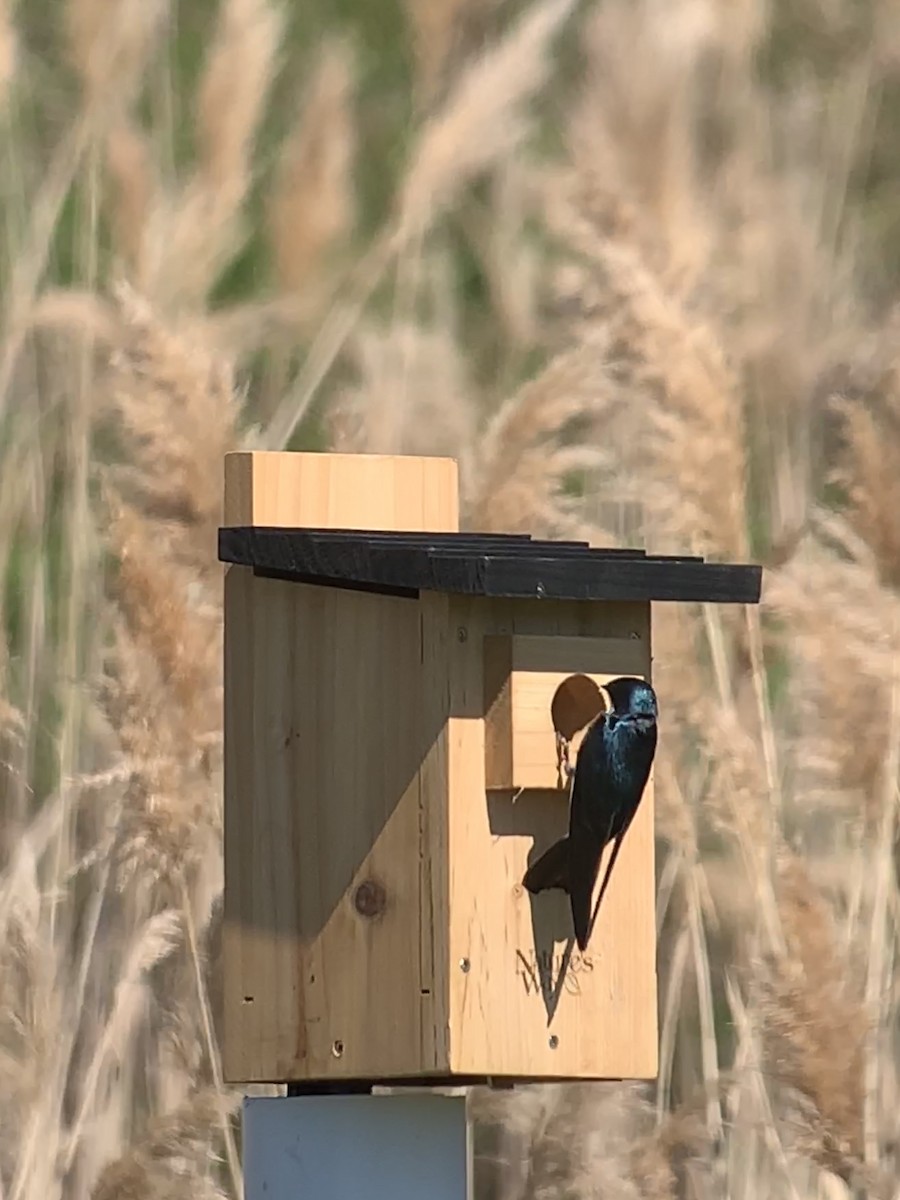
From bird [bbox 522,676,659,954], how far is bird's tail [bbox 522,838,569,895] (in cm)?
2

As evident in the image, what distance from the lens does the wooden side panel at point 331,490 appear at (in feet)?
6.46

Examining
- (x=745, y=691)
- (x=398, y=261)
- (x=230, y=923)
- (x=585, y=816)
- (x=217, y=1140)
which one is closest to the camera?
(x=585, y=816)

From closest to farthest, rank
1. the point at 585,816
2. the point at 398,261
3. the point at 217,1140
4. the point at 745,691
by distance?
the point at 585,816 < the point at 217,1140 < the point at 745,691 < the point at 398,261

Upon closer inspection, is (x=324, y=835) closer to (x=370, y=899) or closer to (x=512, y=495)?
(x=370, y=899)

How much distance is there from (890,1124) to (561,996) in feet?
3.23

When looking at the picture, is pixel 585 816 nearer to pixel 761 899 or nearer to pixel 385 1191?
pixel 385 1191

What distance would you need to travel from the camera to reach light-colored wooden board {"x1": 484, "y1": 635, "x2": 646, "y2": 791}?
184 cm

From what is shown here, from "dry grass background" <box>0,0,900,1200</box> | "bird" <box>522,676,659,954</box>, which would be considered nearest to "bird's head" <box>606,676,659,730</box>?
"bird" <box>522,676,659,954</box>

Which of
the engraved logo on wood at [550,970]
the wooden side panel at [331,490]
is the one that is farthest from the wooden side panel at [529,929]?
the wooden side panel at [331,490]

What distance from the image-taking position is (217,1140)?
8.77 feet

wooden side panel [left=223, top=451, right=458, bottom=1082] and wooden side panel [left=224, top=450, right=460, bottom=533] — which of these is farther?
wooden side panel [left=224, top=450, right=460, bottom=533]

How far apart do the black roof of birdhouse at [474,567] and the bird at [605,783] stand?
0.09 meters

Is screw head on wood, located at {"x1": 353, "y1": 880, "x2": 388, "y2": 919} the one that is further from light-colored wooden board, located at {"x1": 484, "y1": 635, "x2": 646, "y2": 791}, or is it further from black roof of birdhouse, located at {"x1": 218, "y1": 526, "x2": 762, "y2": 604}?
black roof of birdhouse, located at {"x1": 218, "y1": 526, "x2": 762, "y2": 604}

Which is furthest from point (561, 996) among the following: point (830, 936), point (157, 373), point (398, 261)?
point (398, 261)
